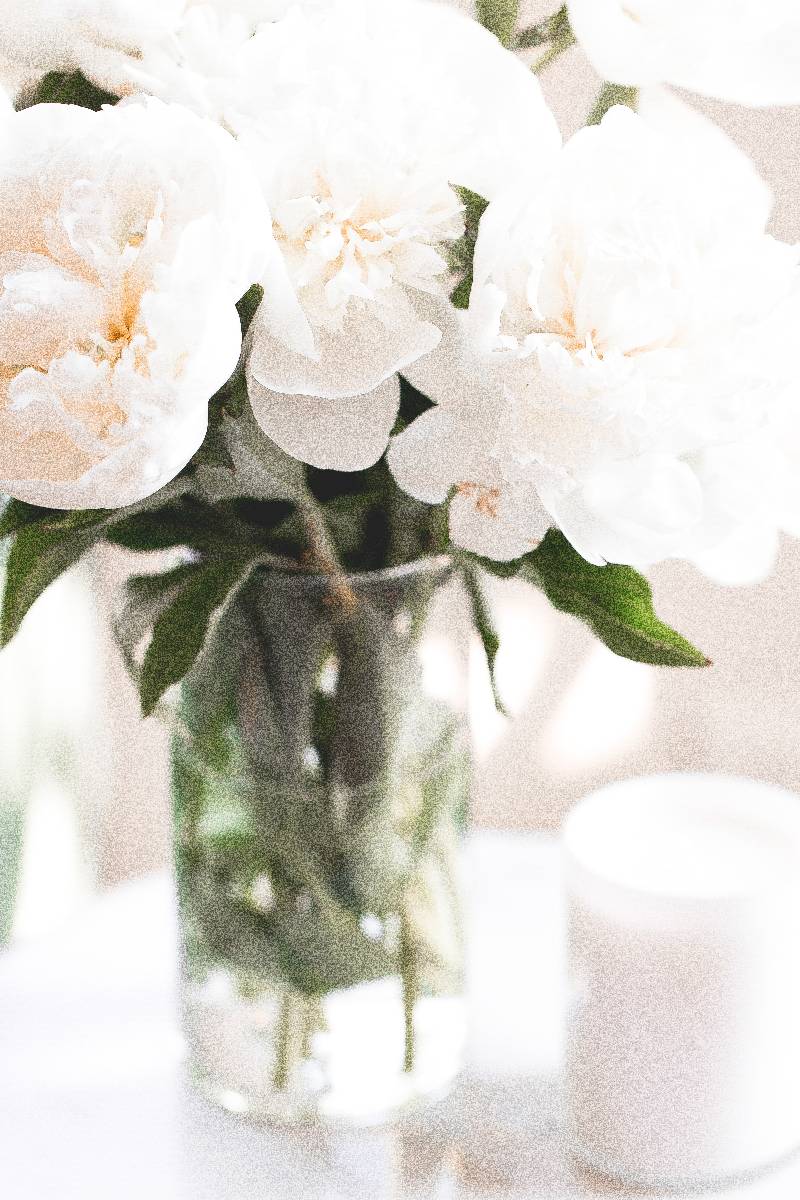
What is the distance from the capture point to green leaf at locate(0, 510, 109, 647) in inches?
14.7

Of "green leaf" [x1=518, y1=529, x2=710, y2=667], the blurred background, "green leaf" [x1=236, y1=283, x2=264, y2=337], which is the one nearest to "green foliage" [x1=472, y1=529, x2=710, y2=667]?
"green leaf" [x1=518, y1=529, x2=710, y2=667]

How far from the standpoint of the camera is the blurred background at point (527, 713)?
628 millimetres

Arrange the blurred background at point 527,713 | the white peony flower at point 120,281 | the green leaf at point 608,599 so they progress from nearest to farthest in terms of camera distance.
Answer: the white peony flower at point 120,281 → the green leaf at point 608,599 → the blurred background at point 527,713

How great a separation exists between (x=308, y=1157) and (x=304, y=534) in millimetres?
221

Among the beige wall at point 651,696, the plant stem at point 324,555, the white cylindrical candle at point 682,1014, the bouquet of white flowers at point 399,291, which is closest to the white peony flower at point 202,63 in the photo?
the bouquet of white flowers at point 399,291

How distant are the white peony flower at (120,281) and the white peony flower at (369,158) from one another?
0.02 meters

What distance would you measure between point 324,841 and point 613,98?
0.78 feet

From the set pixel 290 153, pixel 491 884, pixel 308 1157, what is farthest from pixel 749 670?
pixel 290 153

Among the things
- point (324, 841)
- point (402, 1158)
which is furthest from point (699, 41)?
point (402, 1158)

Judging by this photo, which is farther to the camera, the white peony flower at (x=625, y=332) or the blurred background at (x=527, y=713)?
the blurred background at (x=527, y=713)

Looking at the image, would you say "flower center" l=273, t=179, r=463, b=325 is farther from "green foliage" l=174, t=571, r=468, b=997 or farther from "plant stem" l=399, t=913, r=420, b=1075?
"plant stem" l=399, t=913, r=420, b=1075

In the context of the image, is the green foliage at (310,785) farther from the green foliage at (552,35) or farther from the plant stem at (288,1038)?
the green foliage at (552,35)

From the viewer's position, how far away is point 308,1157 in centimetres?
46

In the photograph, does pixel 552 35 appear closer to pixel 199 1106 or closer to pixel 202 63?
pixel 202 63
